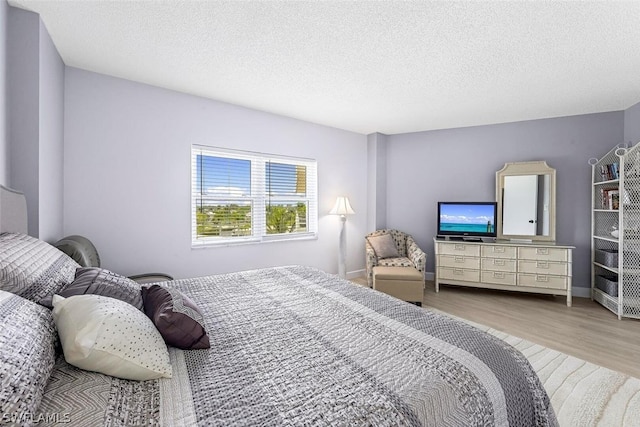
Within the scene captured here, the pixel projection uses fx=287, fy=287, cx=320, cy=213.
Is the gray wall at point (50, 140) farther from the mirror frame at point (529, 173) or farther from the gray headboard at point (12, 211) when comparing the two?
the mirror frame at point (529, 173)

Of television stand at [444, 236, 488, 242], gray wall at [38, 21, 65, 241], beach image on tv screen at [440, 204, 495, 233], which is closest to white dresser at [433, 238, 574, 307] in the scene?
television stand at [444, 236, 488, 242]

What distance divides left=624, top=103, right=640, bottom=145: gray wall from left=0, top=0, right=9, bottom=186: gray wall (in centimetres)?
624

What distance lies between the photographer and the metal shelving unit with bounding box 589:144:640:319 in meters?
3.25

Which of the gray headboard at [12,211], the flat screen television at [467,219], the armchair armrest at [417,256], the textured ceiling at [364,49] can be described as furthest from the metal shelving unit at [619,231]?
the gray headboard at [12,211]

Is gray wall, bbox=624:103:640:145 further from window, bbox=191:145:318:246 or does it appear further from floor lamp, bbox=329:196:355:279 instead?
window, bbox=191:145:318:246

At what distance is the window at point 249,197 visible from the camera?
350 centimetres

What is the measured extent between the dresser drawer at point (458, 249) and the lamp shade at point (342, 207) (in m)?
1.44

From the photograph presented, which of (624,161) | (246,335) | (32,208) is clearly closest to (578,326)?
(624,161)

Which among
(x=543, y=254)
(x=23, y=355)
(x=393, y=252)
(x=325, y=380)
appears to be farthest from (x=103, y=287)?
(x=543, y=254)

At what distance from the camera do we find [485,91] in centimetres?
321

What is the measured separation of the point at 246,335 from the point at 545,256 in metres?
4.15

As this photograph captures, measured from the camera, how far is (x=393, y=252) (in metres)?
4.38

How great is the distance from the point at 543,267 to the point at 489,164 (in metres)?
1.67

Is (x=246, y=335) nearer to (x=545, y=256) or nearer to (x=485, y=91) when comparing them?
(x=485, y=91)
